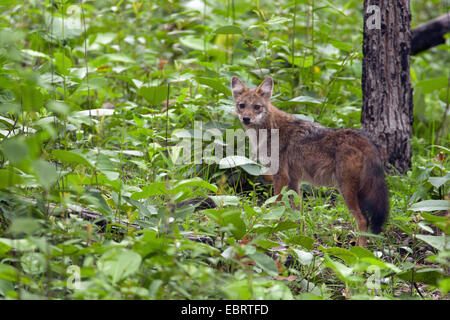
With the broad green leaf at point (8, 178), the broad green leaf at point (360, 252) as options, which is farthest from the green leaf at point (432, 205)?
the broad green leaf at point (8, 178)

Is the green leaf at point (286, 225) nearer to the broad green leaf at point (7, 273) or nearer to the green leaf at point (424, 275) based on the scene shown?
the green leaf at point (424, 275)

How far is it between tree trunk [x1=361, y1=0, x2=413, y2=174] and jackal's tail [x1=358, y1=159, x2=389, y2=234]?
83cm

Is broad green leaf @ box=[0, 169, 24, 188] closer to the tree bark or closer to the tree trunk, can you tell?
the tree trunk

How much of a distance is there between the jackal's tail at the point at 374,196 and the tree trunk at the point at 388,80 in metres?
0.83

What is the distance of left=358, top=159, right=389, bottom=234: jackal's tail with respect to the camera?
4.14 metres

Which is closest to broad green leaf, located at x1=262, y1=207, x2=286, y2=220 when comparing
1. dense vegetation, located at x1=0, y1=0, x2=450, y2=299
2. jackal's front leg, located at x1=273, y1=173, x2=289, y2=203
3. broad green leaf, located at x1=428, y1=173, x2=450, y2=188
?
dense vegetation, located at x1=0, y1=0, x2=450, y2=299

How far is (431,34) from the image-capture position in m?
7.43

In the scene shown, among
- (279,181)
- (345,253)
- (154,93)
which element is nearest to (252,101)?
(279,181)

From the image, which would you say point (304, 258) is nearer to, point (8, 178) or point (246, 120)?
point (8, 178)

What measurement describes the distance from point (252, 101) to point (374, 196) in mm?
1694

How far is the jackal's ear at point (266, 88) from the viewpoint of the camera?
17.6 ft

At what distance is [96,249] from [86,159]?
481 millimetres

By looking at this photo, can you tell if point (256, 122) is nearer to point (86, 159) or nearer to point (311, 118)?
point (311, 118)
